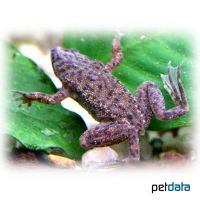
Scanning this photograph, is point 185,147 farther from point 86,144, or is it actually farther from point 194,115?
point 86,144

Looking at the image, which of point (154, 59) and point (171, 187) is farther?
point (154, 59)

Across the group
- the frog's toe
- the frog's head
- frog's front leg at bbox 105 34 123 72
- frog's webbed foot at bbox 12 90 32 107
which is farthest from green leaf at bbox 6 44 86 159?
the frog's toe

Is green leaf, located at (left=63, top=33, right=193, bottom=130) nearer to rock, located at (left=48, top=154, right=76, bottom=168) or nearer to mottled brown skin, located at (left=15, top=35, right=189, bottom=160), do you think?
mottled brown skin, located at (left=15, top=35, right=189, bottom=160)

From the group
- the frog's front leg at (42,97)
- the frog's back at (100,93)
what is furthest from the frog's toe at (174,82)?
the frog's front leg at (42,97)

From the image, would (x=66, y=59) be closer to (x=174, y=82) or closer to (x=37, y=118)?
(x=37, y=118)

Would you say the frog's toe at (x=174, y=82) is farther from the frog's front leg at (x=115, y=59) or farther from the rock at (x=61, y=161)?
the rock at (x=61, y=161)

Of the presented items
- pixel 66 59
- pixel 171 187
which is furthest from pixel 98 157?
pixel 66 59
